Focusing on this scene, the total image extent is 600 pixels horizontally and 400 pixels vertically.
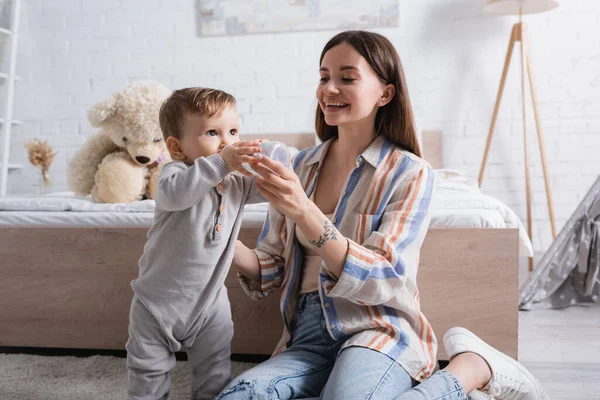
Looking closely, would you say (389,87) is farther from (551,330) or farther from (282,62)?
(282,62)

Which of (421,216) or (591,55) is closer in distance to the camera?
(421,216)

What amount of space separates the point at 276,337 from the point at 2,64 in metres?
2.70

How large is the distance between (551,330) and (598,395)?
0.58 m

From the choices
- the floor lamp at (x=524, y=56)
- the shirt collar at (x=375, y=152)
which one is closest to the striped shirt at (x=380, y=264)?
the shirt collar at (x=375, y=152)

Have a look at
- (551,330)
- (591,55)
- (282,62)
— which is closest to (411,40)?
(282,62)

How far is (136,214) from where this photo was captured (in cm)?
170

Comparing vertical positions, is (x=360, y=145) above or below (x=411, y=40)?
below

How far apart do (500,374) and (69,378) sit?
1092mm

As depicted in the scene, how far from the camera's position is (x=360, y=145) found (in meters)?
1.27

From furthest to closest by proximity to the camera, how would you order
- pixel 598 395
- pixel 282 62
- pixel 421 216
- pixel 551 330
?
pixel 282 62
pixel 551 330
pixel 598 395
pixel 421 216

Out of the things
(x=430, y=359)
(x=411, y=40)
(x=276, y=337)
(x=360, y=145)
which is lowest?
(x=276, y=337)

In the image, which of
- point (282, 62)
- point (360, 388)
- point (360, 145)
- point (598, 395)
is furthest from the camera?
point (282, 62)

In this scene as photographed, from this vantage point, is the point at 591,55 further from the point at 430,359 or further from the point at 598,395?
the point at 430,359

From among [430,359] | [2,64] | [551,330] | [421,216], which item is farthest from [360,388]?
[2,64]
